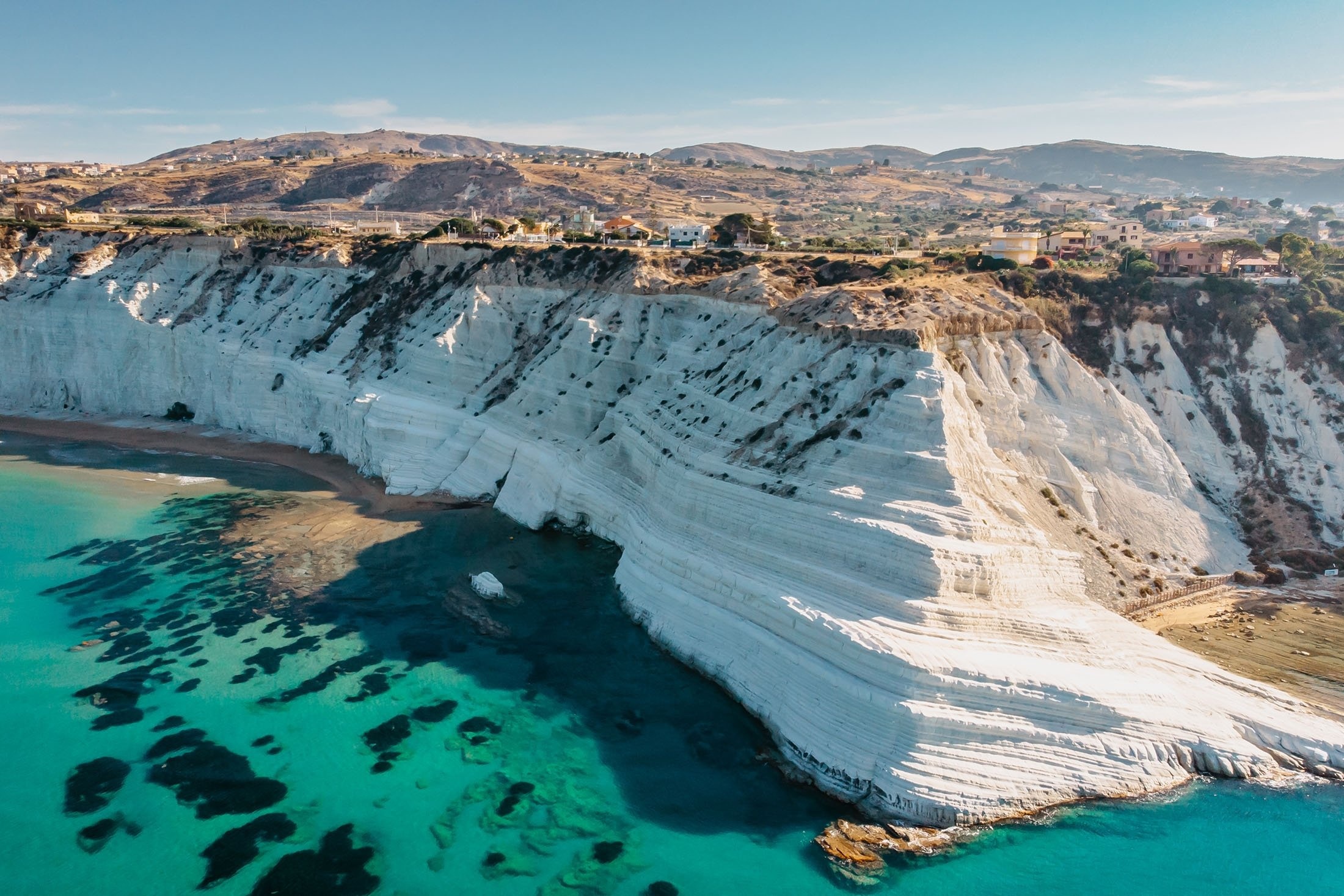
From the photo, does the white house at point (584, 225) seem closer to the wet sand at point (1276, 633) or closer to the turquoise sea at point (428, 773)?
the turquoise sea at point (428, 773)

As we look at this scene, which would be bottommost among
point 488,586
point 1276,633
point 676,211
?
point 488,586

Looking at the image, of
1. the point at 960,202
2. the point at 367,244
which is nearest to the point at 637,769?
the point at 367,244

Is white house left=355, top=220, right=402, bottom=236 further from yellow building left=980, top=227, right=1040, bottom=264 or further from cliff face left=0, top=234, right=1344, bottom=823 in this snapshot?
yellow building left=980, top=227, right=1040, bottom=264

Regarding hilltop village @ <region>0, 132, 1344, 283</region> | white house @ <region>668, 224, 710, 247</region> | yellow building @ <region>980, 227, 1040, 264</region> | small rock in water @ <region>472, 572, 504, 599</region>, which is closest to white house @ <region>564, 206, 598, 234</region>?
hilltop village @ <region>0, 132, 1344, 283</region>

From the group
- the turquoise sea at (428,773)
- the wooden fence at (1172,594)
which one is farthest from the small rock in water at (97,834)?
the wooden fence at (1172,594)

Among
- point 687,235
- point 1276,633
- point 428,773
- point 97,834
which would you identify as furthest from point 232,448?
point 1276,633

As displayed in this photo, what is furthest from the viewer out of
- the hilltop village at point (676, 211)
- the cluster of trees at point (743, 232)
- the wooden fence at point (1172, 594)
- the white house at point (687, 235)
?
the white house at point (687, 235)

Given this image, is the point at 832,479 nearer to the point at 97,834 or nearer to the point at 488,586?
the point at 488,586

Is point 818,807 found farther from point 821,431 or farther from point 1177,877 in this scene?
point 821,431
